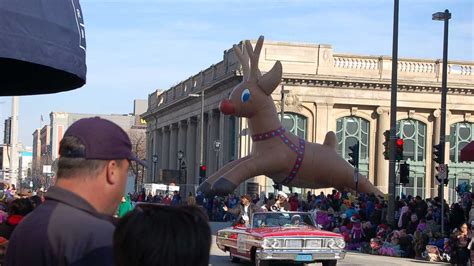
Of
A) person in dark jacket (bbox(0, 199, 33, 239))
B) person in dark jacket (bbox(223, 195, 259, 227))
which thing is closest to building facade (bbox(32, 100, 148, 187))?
person in dark jacket (bbox(223, 195, 259, 227))

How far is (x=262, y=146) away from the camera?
30594 mm

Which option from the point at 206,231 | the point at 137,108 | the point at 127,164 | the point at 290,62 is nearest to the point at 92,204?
the point at 127,164

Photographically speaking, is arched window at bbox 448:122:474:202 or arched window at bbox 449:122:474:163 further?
arched window at bbox 449:122:474:163

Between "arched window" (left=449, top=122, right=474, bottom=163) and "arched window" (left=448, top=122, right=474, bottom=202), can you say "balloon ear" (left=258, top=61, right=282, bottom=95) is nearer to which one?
"arched window" (left=448, top=122, right=474, bottom=202)

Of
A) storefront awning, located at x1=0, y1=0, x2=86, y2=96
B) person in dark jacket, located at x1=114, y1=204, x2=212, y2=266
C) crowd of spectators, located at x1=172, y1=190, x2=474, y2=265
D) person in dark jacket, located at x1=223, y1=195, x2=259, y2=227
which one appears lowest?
crowd of spectators, located at x1=172, y1=190, x2=474, y2=265

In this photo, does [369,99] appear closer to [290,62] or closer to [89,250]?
[290,62]

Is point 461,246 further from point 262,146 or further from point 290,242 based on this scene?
point 262,146

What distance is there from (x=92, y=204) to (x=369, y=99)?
58.9 metres

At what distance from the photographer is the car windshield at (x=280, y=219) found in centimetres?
1902

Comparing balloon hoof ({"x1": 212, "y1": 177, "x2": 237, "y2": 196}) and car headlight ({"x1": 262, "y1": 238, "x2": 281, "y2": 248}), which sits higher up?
balloon hoof ({"x1": 212, "y1": 177, "x2": 237, "y2": 196})

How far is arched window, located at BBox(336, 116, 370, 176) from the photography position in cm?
6125

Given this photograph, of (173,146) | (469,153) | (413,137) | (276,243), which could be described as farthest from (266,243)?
(173,146)

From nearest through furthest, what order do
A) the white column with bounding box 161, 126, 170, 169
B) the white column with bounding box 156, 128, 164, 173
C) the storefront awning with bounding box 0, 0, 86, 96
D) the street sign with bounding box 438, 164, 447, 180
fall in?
the storefront awning with bounding box 0, 0, 86, 96 < the street sign with bounding box 438, 164, 447, 180 < the white column with bounding box 161, 126, 170, 169 < the white column with bounding box 156, 128, 164, 173

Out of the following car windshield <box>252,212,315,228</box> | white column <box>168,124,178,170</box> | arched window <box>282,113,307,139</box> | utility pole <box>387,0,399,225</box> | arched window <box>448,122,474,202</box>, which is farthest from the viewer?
white column <box>168,124,178,170</box>
